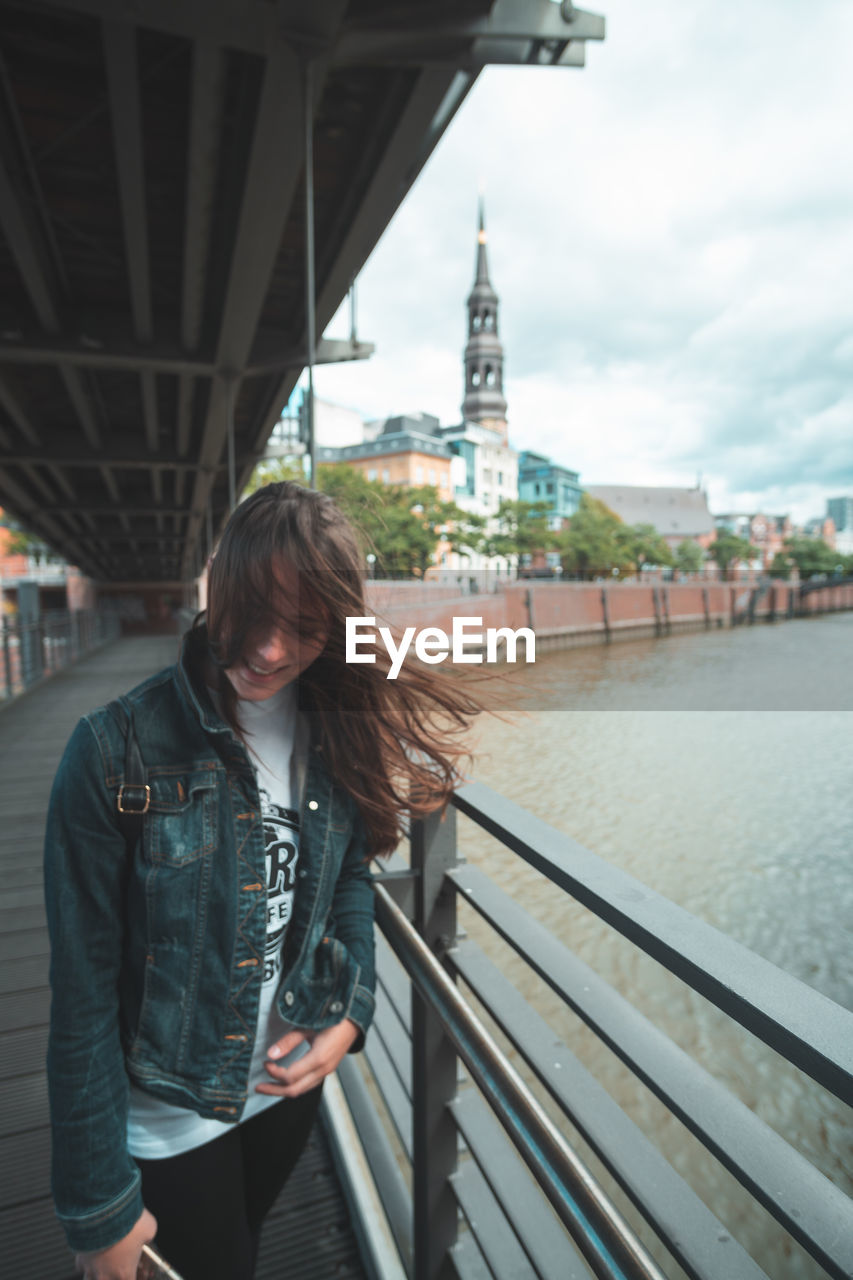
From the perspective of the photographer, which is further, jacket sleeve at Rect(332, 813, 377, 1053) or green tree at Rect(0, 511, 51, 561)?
green tree at Rect(0, 511, 51, 561)

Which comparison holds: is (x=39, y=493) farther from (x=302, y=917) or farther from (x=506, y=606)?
(x=302, y=917)

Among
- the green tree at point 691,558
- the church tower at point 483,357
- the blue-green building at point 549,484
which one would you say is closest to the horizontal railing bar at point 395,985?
the green tree at point 691,558

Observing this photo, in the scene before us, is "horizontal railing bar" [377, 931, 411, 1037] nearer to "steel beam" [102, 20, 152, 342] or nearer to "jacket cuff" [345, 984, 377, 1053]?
"jacket cuff" [345, 984, 377, 1053]

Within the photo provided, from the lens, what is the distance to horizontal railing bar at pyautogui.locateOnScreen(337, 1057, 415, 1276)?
1571mm

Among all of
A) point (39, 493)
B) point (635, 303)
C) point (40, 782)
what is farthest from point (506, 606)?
point (40, 782)

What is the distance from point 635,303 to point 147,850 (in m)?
6.98

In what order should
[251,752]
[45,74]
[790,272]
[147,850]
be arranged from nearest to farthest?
[147,850]
[251,752]
[790,272]
[45,74]

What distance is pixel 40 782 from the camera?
5.02 meters

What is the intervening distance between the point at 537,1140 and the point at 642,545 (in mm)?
40218

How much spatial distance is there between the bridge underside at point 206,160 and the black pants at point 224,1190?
12.5 ft

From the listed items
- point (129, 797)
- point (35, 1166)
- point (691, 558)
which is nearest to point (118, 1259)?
Result: point (129, 797)

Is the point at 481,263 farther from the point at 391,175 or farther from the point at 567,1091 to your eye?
the point at 567,1091

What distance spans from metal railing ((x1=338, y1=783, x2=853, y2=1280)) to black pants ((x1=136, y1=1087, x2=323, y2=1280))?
0.93 ft

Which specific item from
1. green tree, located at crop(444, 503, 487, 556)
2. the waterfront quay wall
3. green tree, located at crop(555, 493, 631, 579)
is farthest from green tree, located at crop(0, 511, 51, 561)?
the waterfront quay wall
